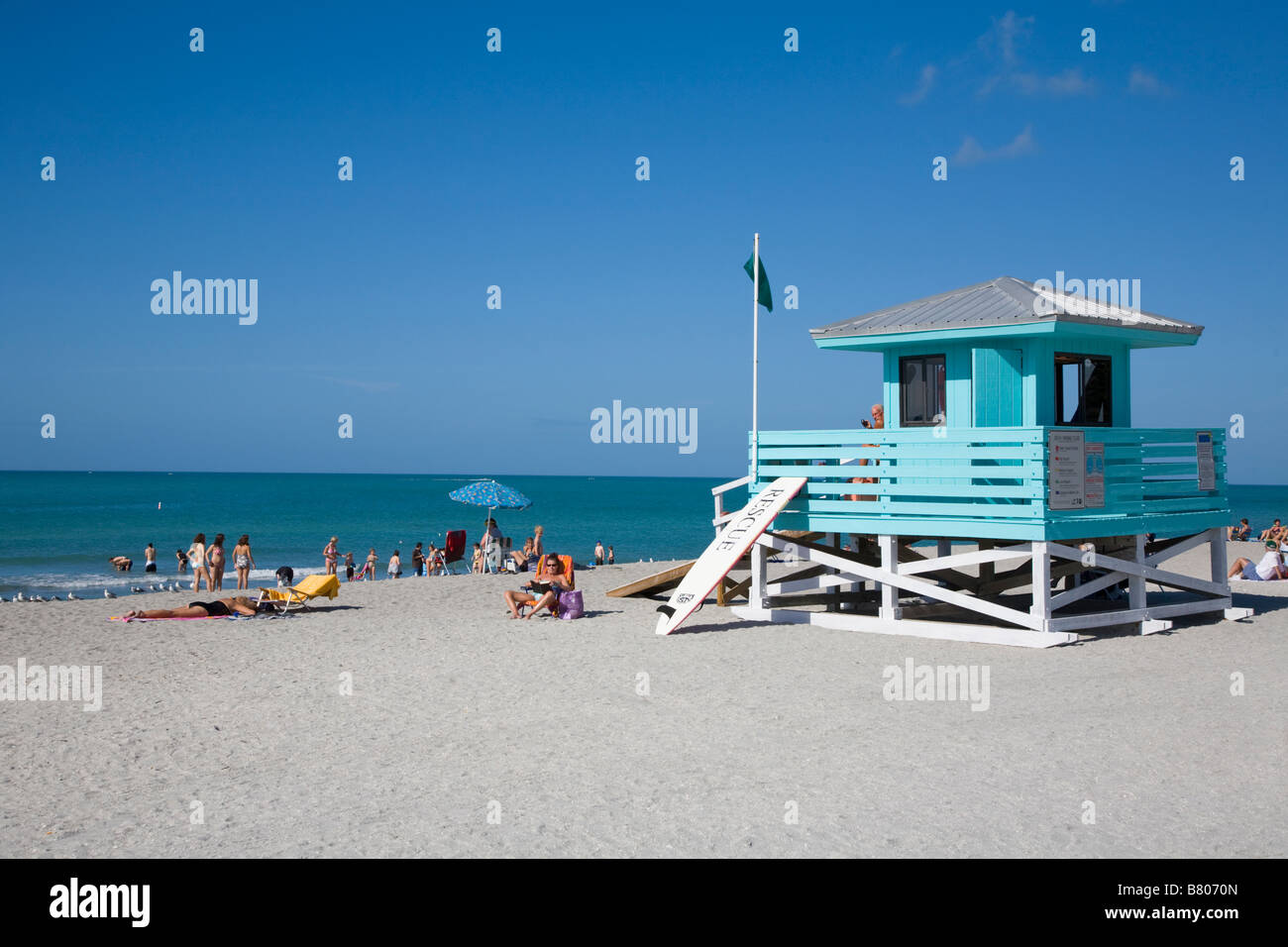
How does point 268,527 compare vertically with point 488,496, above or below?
below

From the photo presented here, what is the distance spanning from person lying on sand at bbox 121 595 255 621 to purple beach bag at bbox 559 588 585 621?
4970mm

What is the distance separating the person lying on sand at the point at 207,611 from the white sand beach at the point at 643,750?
6.92 ft

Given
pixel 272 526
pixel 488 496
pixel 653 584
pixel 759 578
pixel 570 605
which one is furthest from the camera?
pixel 272 526

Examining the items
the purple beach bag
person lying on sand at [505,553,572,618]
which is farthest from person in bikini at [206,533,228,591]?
the purple beach bag

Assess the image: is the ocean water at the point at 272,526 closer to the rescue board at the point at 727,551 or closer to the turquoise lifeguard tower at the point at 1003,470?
the rescue board at the point at 727,551

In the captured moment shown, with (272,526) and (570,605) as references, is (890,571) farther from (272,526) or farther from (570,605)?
(272,526)

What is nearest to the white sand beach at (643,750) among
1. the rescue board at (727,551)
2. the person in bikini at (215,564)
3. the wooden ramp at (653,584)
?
the rescue board at (727,551)

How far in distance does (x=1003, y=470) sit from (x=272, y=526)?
7453cm

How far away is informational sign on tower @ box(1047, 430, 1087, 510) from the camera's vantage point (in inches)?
518

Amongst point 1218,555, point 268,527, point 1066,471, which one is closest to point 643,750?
point 1066,471

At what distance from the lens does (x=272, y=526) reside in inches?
3157

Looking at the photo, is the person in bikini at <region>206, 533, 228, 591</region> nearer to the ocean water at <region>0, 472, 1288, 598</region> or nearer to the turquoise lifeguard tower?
the ocean water at <region>0, 472, 1288, 598</region>
